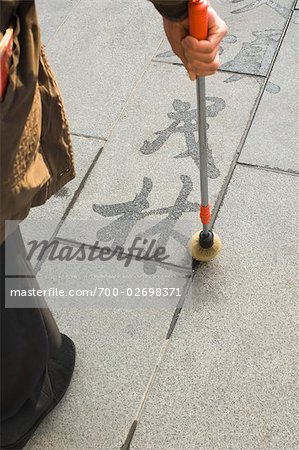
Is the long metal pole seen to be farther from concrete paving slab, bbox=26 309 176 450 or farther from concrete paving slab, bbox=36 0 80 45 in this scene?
concrete paving slab, bbox=36 0 80 45

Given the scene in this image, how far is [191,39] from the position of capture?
1.44 meters

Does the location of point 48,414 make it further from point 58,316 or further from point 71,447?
point 58,316

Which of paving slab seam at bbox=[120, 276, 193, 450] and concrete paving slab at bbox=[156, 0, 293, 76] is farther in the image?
concrete paving slab at bbox=[156, 0, 293, 76]

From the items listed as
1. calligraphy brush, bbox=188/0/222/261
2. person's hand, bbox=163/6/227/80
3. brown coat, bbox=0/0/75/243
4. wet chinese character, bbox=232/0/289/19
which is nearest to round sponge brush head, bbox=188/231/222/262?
calligraphy brush, bbox=188/0/222/261

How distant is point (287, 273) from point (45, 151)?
1.09m

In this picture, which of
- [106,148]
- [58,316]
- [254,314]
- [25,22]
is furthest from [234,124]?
[25,22]

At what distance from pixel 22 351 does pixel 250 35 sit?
226 centimetres

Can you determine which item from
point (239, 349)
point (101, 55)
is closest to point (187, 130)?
point (101, 55)

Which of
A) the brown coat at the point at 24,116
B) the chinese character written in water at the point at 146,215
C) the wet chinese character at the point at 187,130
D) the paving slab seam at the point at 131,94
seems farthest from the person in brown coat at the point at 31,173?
the paving slab seam at the point at 131,94

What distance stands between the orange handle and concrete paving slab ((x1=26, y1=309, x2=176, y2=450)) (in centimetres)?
99

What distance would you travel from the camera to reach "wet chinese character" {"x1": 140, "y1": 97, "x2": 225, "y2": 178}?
8.33 ft

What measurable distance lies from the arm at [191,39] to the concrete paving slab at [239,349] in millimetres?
855

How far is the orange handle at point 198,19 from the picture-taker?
1.40m

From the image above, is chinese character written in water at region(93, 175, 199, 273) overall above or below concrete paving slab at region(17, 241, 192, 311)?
above
